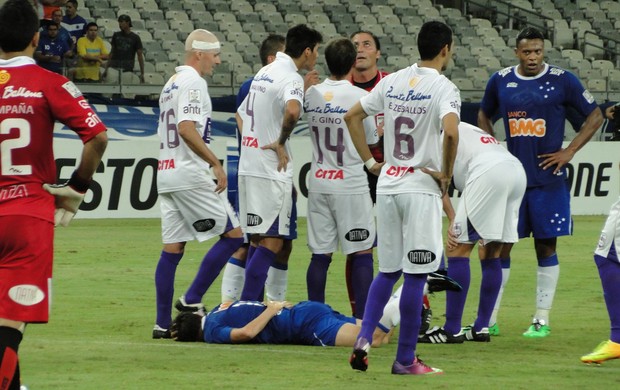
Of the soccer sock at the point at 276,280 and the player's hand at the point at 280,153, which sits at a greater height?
the player's hand at the point at 280,153

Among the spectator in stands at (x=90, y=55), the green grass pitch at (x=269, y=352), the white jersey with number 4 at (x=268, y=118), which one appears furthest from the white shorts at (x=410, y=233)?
the spectator in stands at (x=90, y=55)

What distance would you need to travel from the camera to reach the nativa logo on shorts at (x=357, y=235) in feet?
29.4

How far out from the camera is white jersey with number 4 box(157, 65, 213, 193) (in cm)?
863

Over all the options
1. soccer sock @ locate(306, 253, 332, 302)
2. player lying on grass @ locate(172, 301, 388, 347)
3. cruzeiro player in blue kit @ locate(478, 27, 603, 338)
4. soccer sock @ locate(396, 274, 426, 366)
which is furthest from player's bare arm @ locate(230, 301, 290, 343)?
cruzeiro player in blue kit @ locate(478, 27, 603, 338)

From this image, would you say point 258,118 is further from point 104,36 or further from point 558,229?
point 104,36

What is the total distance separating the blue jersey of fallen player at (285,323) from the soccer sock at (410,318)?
114cm

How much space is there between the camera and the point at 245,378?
6.94 m

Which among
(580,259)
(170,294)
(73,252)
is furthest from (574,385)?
(73,252)

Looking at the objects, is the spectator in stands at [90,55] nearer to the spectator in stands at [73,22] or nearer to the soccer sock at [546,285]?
the spectator in stands at [73,22]

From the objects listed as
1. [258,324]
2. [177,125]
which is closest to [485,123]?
[177,125]

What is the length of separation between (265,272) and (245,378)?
6.28 feet

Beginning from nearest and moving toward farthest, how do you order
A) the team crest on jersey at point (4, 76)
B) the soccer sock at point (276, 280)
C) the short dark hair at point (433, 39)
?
the team crest on jersey at point (4, 76), the short dark hair at point (433, 39), the soccer sock at point (276, 280)

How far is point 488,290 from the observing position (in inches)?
341

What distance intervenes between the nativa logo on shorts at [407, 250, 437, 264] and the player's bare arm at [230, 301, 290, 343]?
4.63ft
